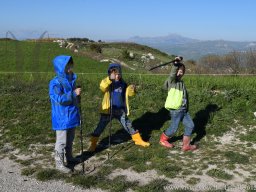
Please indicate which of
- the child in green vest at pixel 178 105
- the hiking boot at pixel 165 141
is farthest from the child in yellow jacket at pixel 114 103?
the hiking boot at pixel 165 141

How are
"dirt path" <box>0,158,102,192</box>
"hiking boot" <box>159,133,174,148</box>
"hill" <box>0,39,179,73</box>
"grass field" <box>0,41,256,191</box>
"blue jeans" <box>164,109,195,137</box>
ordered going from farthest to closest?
"hill" <box>0,39,179,73</box>
"hiking boot" <box>159,133,174,148</box>
"blue jeans" <box>164,109,195,137</box>
"grass field" <box>0,41,256,191</box>
"dirt path" <box>0,158,102,192</box>

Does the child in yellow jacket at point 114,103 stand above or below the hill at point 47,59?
above

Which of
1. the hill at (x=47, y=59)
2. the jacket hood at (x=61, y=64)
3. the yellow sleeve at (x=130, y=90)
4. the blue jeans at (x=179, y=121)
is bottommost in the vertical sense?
the hill at (x=47, y=59)

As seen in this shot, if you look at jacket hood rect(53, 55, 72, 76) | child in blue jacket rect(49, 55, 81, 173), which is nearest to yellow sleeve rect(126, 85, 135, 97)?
child in blue jacket rect(49, 55, 81, 173)

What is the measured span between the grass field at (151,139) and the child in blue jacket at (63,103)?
18.4 inches

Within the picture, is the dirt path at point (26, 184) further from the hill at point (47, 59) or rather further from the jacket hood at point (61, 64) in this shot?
the hill at point (47, 59)

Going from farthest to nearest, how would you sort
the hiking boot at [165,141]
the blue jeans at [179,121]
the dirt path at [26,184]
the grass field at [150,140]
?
the hiking boot at [165,141], the blue jeans at [179,121], the grass field at [150,140], the dirt path at [26,184]

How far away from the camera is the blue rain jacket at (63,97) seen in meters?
6.80

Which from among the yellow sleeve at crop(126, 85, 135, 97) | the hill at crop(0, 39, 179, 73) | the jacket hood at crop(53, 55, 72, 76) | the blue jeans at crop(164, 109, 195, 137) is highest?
the jacket hood at crop(53, 55, 72, 76)

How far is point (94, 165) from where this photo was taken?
7434 millimetres

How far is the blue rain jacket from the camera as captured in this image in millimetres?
6801

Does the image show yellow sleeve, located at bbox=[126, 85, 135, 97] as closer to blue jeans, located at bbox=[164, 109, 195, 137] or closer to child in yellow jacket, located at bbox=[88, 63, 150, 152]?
child in yellow jacket, located at bbox=[88, 63, 150, 152]

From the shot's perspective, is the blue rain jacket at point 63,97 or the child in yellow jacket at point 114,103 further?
the child in yellow jacket at point 114,103

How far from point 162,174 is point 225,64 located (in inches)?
686
